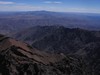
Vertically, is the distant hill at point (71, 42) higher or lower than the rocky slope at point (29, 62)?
lower

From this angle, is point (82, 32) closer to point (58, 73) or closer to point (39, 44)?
point (39, 44)

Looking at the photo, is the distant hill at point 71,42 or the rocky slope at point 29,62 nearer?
the rocky slope at point 29,62

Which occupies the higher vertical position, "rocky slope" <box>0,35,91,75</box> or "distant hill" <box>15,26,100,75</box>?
"rocky slope" <box>0,35,91,75</box>

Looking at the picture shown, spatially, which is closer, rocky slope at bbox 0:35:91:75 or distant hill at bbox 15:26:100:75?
rocky slope at bbox 0:35:91:75

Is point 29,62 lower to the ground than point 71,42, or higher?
higher

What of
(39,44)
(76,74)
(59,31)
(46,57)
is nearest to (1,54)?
(46,57)

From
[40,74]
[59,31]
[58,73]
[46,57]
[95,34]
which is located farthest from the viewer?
[59,31]

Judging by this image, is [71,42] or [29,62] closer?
[29,62]

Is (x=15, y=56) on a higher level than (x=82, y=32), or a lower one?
higher
